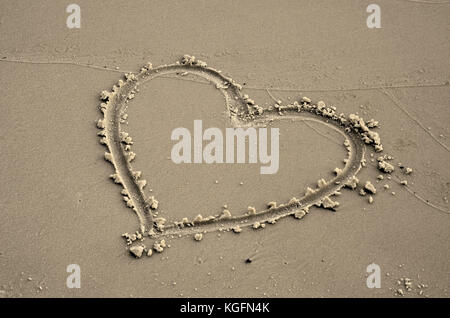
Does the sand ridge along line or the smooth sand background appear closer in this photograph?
the smooth sand background

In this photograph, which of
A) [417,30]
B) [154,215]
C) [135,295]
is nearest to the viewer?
[135,295]

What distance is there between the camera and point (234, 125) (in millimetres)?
3854

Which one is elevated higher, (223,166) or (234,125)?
(234,125)

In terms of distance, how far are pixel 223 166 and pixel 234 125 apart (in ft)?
1.24

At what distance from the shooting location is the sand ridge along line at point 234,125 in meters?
3.47

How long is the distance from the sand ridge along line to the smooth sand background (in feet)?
0.25

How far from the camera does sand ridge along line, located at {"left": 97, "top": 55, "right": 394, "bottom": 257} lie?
347 centimetres

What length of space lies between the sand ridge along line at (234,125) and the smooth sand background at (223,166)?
8cm

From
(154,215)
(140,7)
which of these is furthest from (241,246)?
(140,7)

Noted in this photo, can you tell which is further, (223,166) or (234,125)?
(234,125)

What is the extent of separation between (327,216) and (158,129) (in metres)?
1.54

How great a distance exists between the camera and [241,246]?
3410 millimetres

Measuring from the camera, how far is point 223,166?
372 cm

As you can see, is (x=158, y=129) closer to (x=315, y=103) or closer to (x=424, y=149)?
(x=315, y=103)
